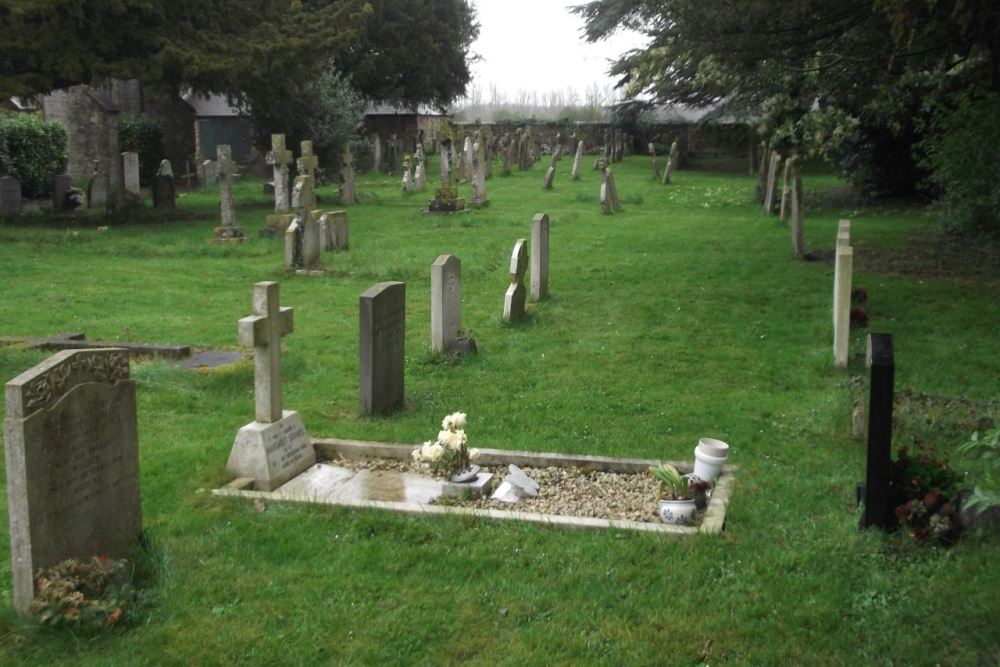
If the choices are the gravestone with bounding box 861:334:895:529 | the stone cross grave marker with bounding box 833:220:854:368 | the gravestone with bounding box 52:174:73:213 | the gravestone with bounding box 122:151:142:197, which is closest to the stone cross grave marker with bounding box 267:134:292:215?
the gravestone with bounding box 122:151:142:197

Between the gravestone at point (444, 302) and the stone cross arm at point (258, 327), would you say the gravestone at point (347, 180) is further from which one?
the stone cross arm at point (258, 327)

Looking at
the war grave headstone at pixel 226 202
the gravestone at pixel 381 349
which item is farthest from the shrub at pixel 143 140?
the gravestone at pixel 381 349

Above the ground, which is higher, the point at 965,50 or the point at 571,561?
the point at 965,50

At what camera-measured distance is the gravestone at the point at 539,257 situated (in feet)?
44.5

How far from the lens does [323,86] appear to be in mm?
31906

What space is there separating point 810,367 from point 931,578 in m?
5.10

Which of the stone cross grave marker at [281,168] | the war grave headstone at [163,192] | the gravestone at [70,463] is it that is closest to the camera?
the gravestone at [70,463]

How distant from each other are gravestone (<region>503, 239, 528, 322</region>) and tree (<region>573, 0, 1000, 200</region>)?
3.89 m

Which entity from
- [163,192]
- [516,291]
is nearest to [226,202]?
[163,192]

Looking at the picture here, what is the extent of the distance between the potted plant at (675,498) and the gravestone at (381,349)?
290cm

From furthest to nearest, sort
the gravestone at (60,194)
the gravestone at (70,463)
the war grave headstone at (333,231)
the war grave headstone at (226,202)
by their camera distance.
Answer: the gravestone at (60,194) → the war grave headstone at (226,202) → the war grave headstone at (333,231) → the gravestone at (70,463)

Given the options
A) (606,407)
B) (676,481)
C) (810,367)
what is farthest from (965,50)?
(676,481)

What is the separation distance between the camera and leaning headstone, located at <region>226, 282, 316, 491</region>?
22.5 feet

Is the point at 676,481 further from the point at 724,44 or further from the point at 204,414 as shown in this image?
the point at 724,44
